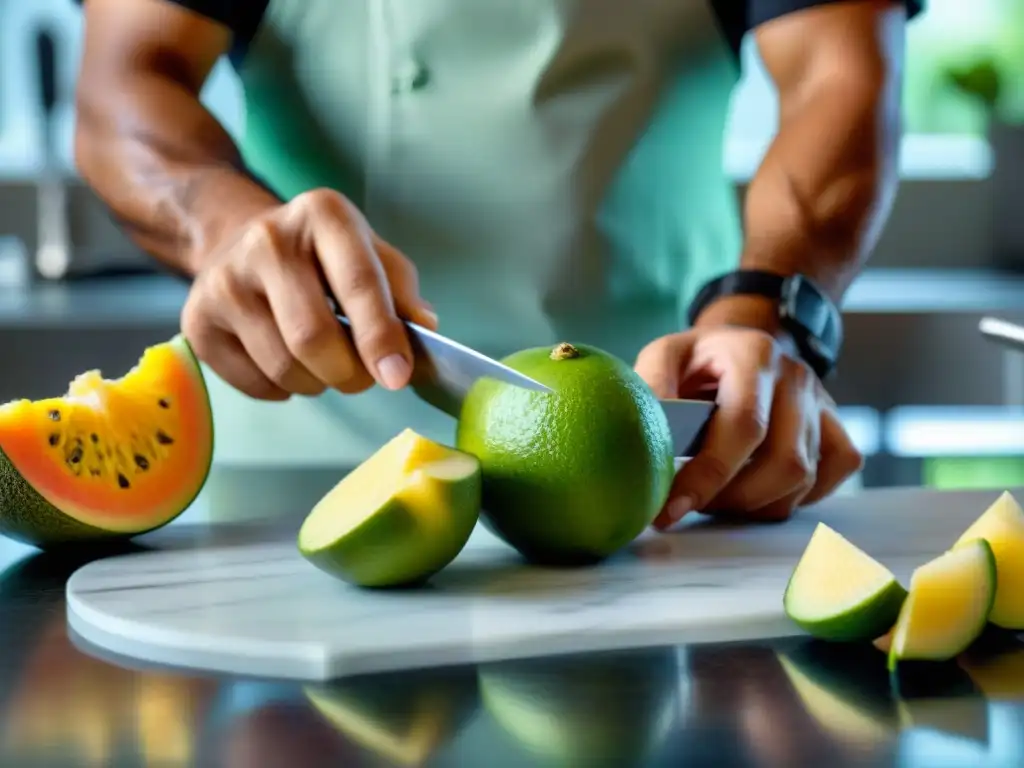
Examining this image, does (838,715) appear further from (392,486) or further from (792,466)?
(792,466)

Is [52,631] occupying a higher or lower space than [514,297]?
higher

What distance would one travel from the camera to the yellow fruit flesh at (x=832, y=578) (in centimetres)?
82

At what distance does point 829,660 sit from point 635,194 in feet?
3.38

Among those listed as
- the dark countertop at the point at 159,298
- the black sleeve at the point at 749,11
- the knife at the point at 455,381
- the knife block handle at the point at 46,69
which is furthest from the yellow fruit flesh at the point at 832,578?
the knife block handle at the point at 46,69

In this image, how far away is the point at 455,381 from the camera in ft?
3.78

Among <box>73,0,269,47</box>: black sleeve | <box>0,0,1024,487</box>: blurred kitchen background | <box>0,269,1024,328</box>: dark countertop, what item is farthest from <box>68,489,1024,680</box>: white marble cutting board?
<box>0,0,1024,487</box>: blurred kitchen background

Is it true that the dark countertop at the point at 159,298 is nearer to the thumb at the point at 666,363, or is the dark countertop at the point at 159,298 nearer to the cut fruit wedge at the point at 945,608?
the thumb at the point at 666,363

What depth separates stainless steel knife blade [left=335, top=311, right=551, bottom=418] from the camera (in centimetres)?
105

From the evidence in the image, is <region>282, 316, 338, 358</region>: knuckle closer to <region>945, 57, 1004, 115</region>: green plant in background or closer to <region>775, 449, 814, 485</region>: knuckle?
<region>775, 449, 814, 485</region>: knuckle

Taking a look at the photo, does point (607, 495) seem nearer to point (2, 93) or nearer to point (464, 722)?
point (464, 722)

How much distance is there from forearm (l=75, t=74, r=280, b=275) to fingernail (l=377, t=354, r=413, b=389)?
0.40 metres

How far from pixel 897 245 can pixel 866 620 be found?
9.68 ft

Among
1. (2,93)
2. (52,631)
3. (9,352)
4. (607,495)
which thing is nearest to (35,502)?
(52,631)

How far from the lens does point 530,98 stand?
1.71 m
